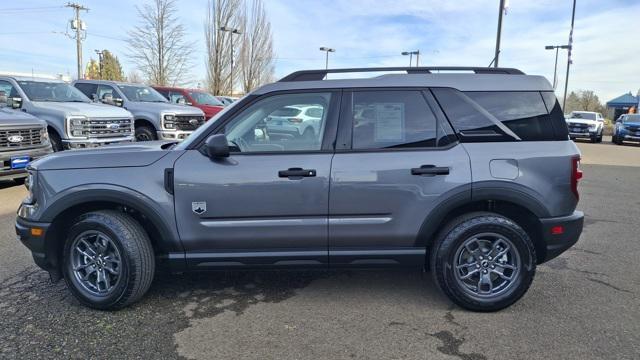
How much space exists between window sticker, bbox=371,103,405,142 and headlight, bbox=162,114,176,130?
9.10 metres

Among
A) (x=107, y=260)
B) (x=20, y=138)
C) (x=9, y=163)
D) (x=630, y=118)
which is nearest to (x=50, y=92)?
(x=20, y=138)

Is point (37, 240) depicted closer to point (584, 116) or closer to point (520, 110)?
point (520, 110)

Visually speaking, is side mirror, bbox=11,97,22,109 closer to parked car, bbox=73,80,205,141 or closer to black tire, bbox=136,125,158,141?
parked car, bbox=73,80,205,141

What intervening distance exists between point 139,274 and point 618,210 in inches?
280

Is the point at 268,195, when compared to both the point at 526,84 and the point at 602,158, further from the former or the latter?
the point at 602,158

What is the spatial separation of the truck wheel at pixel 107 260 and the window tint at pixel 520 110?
279cm

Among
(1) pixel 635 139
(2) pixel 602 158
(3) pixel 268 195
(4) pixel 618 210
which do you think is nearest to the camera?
(3) pixel 268 195

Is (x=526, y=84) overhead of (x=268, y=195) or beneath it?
overhead

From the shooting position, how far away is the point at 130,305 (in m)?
3.66

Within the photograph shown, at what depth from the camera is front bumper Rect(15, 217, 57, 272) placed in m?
3.57

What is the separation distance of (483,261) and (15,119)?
8003 mm

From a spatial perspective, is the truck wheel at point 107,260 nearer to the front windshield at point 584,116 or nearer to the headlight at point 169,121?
the headlight at point 169,121

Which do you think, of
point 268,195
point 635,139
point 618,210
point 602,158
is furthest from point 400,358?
point 635,139

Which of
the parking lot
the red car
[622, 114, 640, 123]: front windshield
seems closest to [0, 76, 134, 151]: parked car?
the red car
